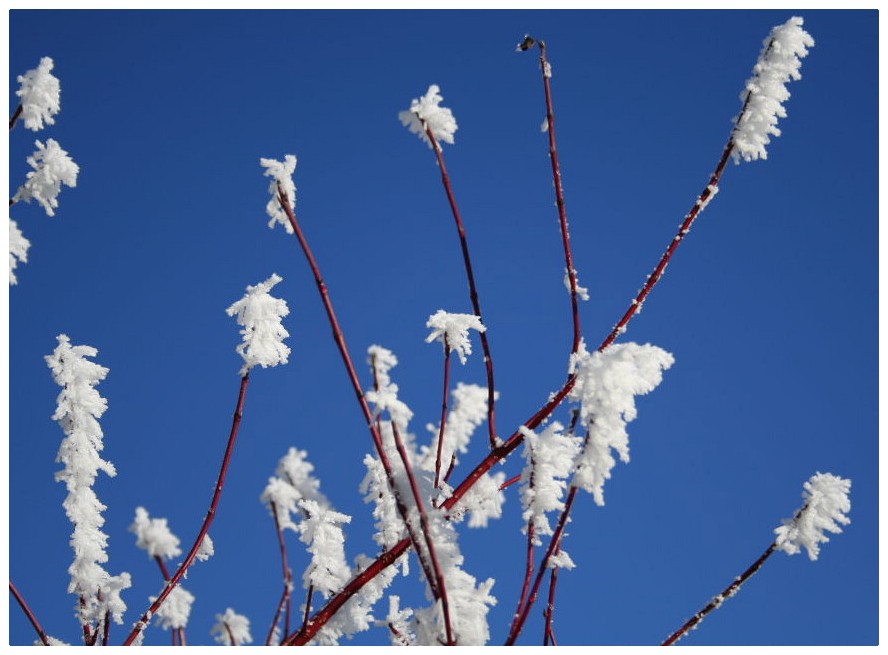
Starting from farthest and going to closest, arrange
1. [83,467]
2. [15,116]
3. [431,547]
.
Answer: [83,467] → [15,116] → [431,547]

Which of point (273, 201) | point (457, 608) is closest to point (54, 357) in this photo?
point (273, 201)

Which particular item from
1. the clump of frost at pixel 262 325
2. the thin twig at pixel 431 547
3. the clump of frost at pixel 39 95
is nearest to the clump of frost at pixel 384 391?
the thin twig at pixel 431 547

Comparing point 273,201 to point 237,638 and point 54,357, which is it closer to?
point 54,357

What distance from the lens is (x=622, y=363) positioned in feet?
5.57

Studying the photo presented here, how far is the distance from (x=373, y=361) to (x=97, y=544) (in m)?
1.50

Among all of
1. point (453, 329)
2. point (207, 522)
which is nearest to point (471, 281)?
point (453, 329)

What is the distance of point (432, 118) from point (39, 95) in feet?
3.55

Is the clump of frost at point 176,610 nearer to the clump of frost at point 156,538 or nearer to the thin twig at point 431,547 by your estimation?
the clump of frost at point 156,538

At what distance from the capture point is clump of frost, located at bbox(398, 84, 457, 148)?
2215 mm

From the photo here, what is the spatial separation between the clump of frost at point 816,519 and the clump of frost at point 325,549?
54.2 inches

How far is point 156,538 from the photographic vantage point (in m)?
2.82

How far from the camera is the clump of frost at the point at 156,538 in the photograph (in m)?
2.80

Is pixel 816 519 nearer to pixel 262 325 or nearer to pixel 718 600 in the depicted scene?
pixel 718 600
